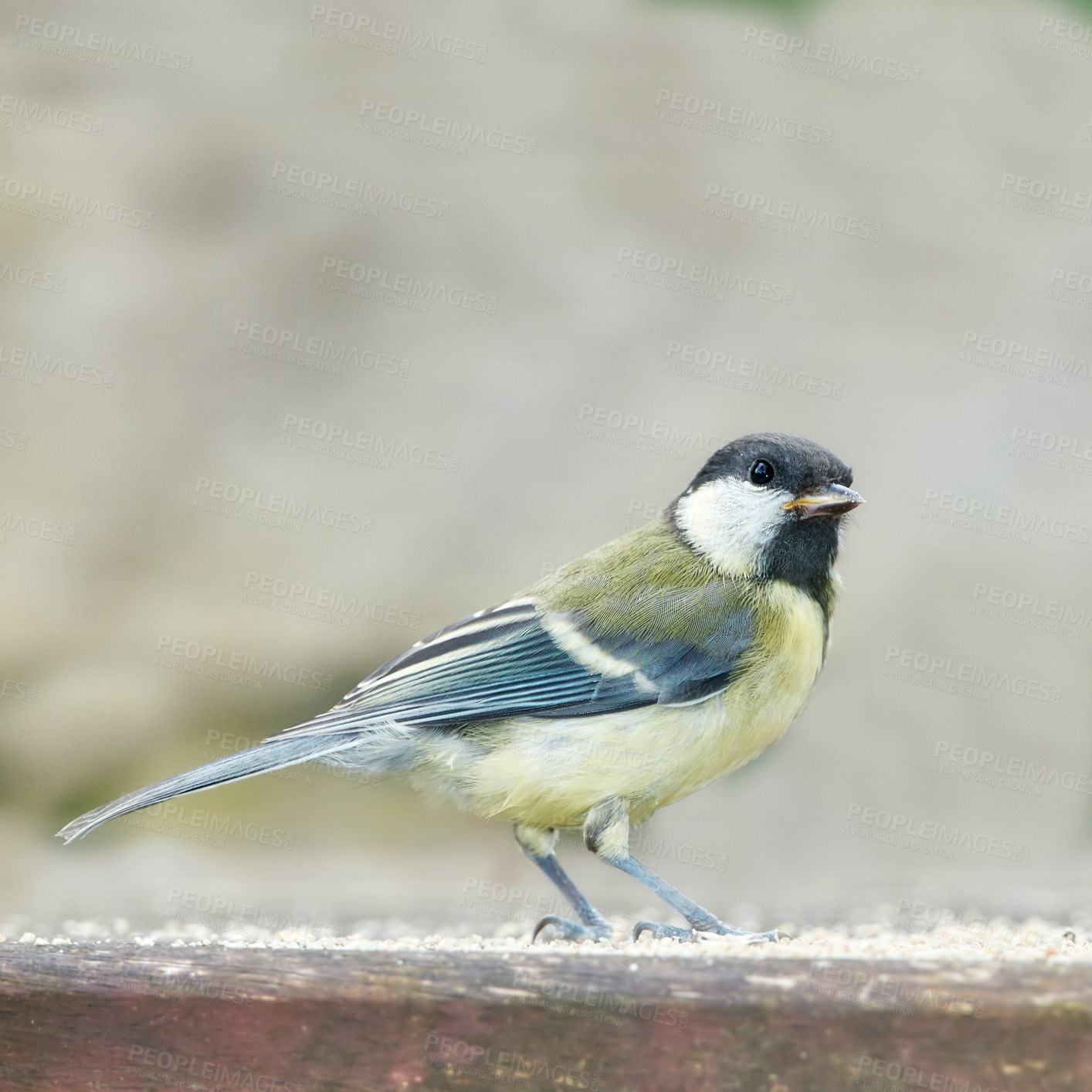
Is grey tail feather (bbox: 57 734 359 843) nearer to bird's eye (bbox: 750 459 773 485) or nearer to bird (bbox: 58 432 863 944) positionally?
bird (bbox: 58 432 863 944)

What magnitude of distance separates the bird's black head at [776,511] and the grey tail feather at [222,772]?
900 millimetres

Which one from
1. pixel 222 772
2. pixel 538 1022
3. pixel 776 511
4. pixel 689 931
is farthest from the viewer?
pixel 776 511

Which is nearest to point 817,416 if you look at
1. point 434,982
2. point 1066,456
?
point 1066,456

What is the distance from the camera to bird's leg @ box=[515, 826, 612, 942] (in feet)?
7.89

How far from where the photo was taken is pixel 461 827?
4.61 m

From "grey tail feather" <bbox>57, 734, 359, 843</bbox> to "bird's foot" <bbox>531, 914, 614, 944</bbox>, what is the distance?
52cm

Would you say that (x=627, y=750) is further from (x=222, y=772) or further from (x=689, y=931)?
(x=222, y=772)

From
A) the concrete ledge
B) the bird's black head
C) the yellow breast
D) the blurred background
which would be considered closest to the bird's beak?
the bird's black head

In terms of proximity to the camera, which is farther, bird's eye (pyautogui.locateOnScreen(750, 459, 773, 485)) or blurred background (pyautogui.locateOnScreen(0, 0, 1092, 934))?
blurred background (pyautogui.locateOnScreen(0, 0, 1092, 934))

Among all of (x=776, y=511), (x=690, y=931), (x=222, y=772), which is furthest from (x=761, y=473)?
(x=222, y=772)

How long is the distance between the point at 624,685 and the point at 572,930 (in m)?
0.50

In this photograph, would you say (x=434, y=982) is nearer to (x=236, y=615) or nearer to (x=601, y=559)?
(x=601, y=559)

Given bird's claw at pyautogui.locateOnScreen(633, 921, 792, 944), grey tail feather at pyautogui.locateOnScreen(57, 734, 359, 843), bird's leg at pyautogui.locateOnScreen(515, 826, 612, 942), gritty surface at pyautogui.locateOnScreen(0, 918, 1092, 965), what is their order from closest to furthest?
gritty surface at pyautogui.locateOnScreen(0, 918, 1092, 965) → grey tail feather at pyautogui.locateOnScreen(57, 734, 359, 843) → bird's claw at pyautogui.locateOnScreen(633, 921, 792, 944) → bird's leg at pyautogui.locateOnScreen(515, 826, 612, 942)

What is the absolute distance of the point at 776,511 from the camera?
8.43ft
